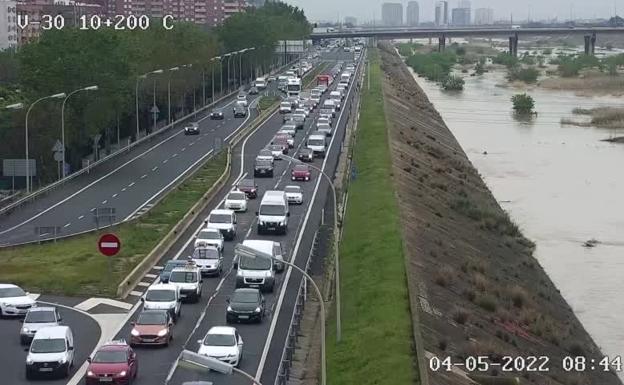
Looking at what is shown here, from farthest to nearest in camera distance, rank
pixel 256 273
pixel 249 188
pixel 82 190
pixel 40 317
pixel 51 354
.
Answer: pixel 82 190 → pixel 249 188 → pixel 256 273 → pixel 40 317 → pixel 51 354

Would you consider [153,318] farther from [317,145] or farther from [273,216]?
[317,145]

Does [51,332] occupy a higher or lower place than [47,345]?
higher

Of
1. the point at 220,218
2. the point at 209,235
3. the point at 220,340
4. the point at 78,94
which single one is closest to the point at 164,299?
the point at 220,340

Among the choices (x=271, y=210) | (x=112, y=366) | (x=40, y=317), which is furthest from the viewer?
(x=271, y=210)

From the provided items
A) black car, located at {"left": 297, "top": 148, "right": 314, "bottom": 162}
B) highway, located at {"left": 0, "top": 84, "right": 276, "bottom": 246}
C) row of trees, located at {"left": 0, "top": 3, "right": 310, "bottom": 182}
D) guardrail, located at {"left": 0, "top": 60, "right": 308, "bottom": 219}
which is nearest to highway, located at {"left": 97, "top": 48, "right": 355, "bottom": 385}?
highway, located at {"left": 0, "top": 84, "right": 276, "bottom": 246}

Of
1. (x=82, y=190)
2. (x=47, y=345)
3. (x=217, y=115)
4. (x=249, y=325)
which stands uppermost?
(x=217, y=115)

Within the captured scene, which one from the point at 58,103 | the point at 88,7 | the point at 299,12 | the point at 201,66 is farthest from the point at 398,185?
the point at 299,12

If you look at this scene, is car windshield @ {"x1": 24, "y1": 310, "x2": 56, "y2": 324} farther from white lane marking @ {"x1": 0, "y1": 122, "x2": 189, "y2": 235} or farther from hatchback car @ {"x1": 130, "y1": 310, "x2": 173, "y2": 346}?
white lane marking @ {"x1": 0, "y1": 122, "x2": 189, "y2": 235}

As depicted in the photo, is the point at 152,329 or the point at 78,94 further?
the point at 78,94
